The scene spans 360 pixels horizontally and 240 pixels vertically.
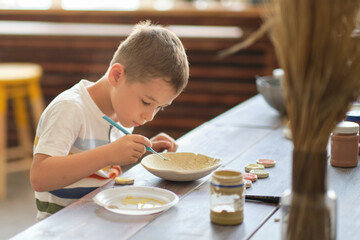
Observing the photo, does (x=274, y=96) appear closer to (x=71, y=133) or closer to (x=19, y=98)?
(x=71, y=133)

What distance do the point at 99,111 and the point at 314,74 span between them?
2.92 feet

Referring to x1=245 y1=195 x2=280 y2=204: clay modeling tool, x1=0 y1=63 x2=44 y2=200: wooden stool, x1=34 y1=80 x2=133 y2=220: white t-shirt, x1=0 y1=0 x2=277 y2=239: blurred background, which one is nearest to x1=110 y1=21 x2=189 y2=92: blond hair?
x1=34 y1=80 x2=133 y2=220: white t-shirt

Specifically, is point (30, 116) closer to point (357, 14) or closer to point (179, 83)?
point (179, 83)

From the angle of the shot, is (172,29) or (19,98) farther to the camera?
(172,29)

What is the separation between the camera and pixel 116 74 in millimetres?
1576

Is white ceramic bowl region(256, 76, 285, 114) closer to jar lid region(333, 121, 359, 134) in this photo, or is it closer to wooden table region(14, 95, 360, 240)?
wooden table region(14, 95, 360, 240)

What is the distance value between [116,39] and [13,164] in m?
1.15

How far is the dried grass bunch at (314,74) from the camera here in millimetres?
798

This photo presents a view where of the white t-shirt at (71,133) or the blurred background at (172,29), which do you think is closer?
the white t-shirt at (71,133)

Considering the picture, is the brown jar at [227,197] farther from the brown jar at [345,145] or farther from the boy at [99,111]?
the brown jar at [345,145]

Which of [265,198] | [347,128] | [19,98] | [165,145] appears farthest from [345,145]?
[19,98]

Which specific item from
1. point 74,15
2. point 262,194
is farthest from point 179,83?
point 74,15

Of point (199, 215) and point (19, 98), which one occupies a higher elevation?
point (199, 215)

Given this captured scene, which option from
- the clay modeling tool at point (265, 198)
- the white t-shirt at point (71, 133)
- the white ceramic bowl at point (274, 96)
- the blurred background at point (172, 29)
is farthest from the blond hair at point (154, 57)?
the blurred background at point (172, 29)
